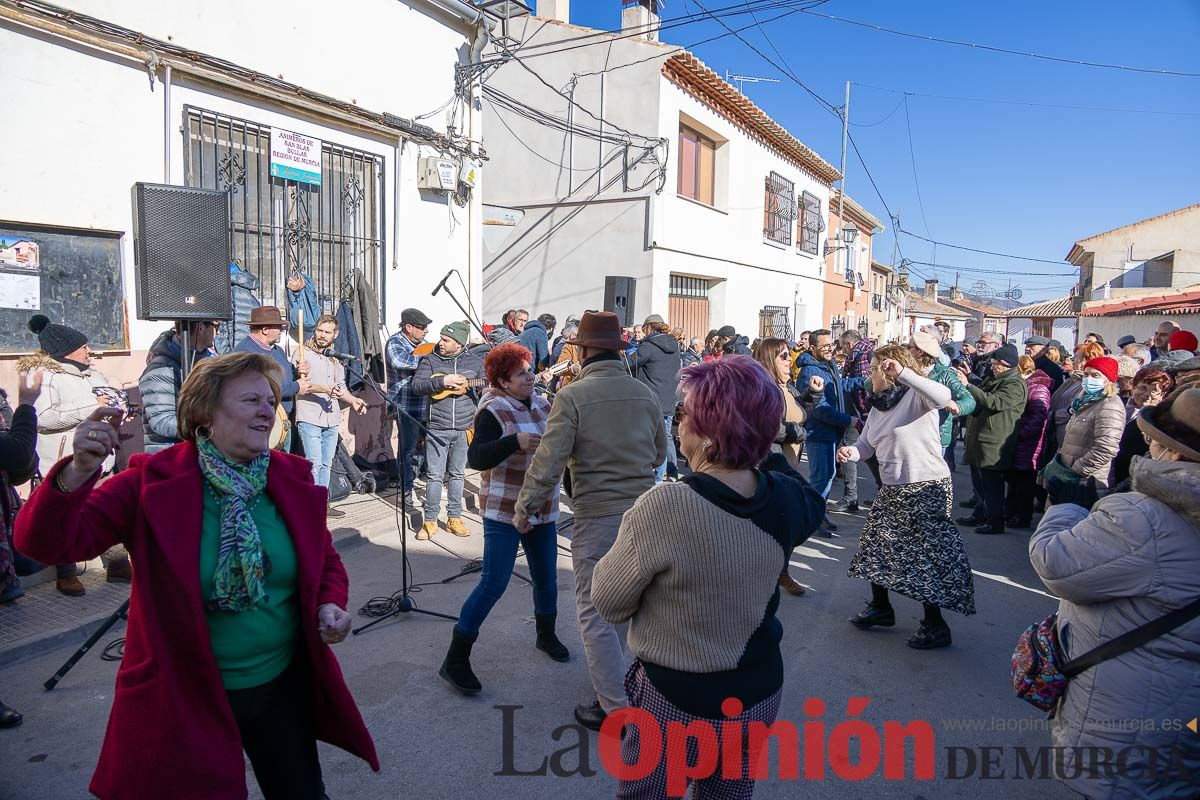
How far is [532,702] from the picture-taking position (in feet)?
11.9

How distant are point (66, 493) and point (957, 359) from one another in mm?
11243

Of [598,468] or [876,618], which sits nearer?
[598,468]

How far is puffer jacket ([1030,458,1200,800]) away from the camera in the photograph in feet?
6.77

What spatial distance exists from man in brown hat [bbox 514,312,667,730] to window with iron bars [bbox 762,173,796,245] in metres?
15.2

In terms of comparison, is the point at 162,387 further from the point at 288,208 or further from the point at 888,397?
the point at 888,397

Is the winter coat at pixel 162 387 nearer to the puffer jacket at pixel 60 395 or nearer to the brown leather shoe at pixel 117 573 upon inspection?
the puffer jacket at pixel 60 395

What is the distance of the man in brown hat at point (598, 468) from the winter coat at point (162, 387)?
2715 millimetres

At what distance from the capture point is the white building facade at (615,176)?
12703 millimetres

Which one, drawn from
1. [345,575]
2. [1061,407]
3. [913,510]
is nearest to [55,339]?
[345,575]

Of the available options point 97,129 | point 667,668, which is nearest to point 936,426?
point 667,668

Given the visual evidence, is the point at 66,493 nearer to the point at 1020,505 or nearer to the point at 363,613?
the point at 363,613

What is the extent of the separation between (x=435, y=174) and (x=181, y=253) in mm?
4553

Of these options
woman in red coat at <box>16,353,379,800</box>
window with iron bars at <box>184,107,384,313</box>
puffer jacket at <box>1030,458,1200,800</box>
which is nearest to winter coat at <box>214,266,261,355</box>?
window with iron bars at <box>184,107,384,313</box>

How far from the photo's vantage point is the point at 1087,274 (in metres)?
36.2
